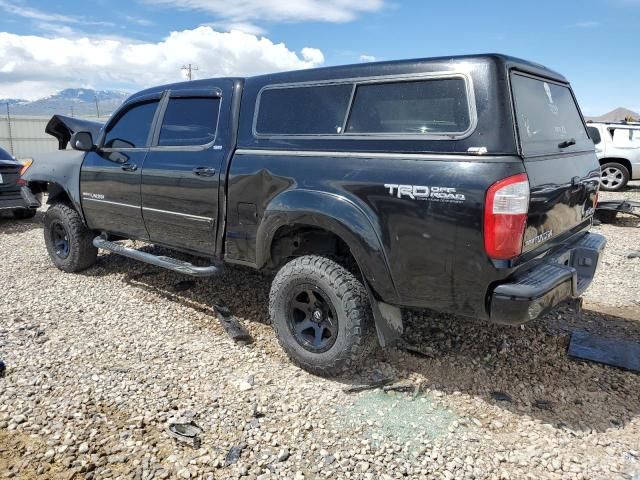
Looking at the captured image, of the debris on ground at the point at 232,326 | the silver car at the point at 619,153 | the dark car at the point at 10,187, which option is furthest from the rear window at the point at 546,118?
the silver car at the point at 619,153

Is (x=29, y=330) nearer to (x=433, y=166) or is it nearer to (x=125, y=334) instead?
(x=125, y=334)

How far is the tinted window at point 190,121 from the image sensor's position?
3953 mm

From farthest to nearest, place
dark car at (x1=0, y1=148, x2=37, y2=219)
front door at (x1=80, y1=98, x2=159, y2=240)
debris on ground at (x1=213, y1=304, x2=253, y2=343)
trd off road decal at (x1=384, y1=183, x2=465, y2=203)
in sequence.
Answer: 1. dark car at (x1=0, y1=148, x2=37, y2=219)
2. front door at (x1=80, y1=98, x2=159, y2=240)
3. debris on ground at (x1=213, y1=304, x2=253, y2=343)
4. trd off road decal at (x1=384, y1=183, x2=465, y2=203)

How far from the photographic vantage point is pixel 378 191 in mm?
2867

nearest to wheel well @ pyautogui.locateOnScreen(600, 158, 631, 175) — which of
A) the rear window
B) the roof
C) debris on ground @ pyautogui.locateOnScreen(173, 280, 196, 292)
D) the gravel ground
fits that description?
the gravel ground

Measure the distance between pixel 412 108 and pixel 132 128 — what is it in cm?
298

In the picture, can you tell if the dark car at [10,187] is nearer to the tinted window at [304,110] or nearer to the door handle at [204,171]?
the door handle at [204,171]

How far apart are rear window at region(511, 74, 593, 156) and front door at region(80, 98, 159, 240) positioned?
316 centimetres

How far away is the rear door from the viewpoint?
269cm

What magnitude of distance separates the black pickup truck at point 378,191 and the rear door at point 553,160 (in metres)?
0.02

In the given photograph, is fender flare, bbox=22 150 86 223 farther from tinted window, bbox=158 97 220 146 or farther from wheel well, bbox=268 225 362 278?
wheel well, bbox=268 225 362 278

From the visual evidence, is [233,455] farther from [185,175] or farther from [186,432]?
[185,175]

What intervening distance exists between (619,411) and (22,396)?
11.9 feet

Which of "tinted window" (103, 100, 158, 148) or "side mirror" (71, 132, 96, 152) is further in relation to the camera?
"side mirror" (71, 132, 96, 152)
